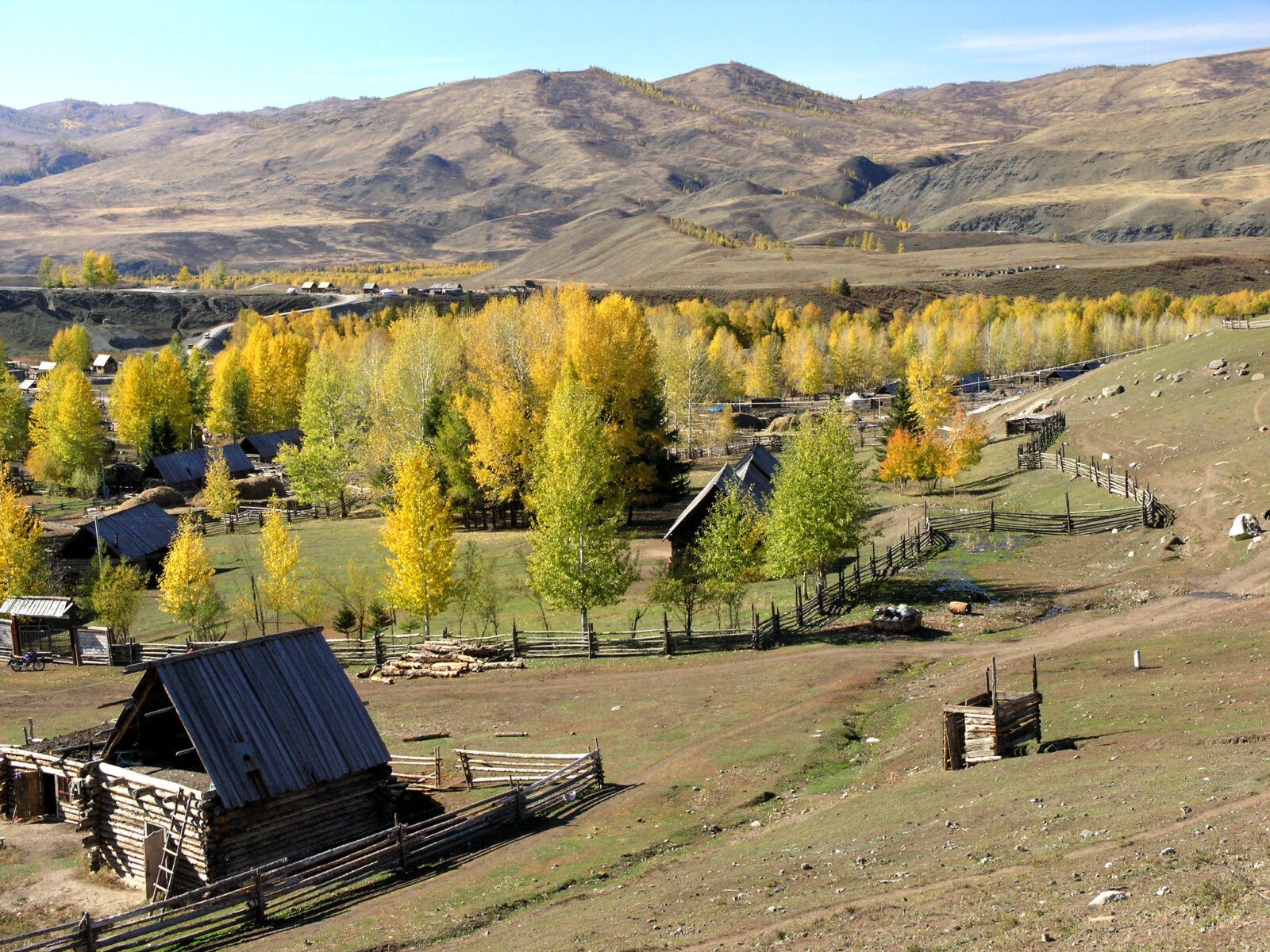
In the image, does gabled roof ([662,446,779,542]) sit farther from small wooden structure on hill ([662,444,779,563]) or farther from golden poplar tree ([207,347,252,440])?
golden poplar tree ([207,347,252,440])

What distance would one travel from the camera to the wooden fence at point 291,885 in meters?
18.8

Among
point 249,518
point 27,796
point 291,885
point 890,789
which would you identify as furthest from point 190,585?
point 890,789

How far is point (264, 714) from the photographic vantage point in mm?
23922

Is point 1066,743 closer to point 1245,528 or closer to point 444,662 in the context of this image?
point 444,662

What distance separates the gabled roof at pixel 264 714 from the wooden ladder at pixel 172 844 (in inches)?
30.7

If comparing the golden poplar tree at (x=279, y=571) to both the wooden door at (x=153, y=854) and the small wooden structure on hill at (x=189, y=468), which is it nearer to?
the wooden door at (x=153, y=854)

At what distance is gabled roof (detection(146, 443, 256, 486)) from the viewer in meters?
83.2

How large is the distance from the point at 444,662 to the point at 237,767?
53.6 ft

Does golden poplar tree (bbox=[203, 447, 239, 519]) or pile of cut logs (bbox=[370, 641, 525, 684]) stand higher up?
golden poplar tree (bbox=[203, 447, 239, 519])

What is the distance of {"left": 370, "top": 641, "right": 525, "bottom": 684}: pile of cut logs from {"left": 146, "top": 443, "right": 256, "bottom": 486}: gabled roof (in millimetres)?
48938

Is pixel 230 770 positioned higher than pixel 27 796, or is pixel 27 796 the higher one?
pixel 230 770

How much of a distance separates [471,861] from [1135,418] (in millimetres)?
56492

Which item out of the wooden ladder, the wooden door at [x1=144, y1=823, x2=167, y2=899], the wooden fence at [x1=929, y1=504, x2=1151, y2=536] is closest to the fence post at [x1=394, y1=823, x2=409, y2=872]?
the wooden ladder

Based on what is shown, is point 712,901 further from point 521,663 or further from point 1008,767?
point 521,663
